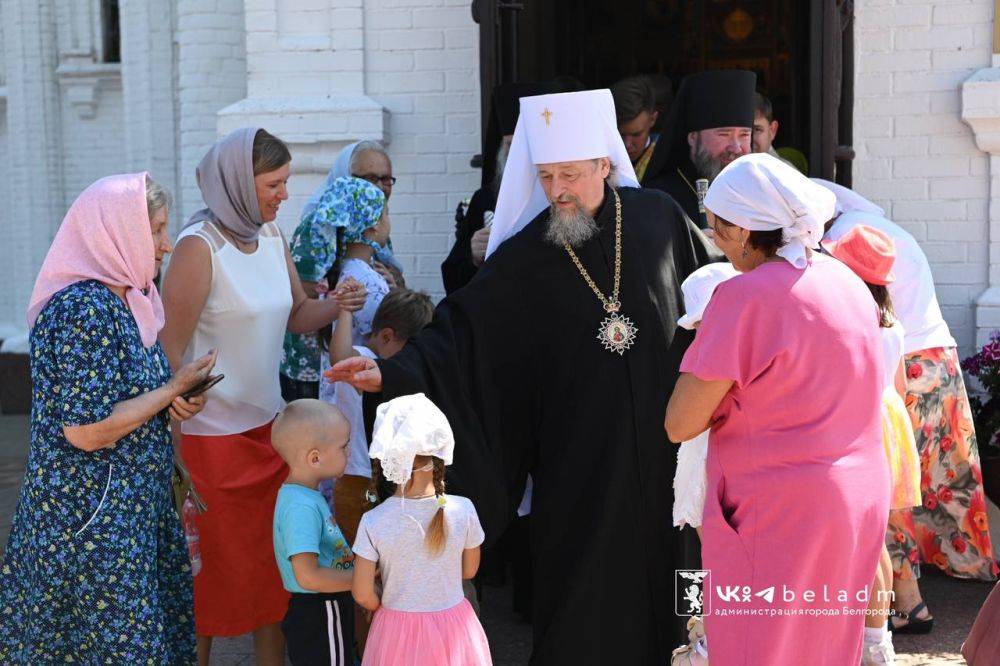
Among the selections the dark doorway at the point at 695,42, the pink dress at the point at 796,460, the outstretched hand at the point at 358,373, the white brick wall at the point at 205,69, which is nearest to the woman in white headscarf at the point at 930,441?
the pink dress at the point at 796,460

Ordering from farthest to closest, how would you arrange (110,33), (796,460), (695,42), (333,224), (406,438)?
(110,33)
(695,42)
(333,224)
(406,438)
(796,460)

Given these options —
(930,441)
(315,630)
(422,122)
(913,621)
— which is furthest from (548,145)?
(422,122)

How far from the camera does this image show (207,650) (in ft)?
13.0

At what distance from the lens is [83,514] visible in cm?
329

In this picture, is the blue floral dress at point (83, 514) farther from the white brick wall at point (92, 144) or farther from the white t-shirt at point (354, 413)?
the white brick wall at point (92, 144)

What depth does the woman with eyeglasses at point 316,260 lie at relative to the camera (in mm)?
4477

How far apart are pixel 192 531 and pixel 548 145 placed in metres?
1.63

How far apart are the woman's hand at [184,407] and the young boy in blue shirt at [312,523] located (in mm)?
226

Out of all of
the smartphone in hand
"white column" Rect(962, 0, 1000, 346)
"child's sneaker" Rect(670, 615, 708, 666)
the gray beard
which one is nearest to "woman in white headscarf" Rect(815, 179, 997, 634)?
"white column" Rect(962, 0, 1000, 346)

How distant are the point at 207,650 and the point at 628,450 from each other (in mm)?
1484

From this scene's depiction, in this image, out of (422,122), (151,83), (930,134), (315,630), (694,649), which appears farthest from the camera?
(151,83)

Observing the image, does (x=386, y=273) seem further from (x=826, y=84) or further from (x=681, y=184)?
(x=826, y=84)

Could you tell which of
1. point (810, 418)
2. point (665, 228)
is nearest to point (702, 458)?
point (810, 418)

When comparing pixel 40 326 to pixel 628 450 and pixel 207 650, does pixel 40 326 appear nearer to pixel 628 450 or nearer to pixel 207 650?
pixel 207 650
